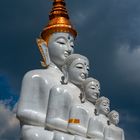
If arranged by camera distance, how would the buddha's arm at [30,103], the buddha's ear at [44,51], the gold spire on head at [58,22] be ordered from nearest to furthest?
the buddha's arm at [30,103] → the buddha's ear at [44,51] → the gold spire on head at [58,22]

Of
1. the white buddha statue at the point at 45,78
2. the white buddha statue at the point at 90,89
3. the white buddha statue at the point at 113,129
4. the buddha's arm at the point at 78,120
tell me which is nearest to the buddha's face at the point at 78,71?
the white buddha statue at the point at 90,89

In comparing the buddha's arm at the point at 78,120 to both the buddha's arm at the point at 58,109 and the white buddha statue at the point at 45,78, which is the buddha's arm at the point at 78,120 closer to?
the buddha's arm at the point at 58,109

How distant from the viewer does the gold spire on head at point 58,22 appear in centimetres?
950

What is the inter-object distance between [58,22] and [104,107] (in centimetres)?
207

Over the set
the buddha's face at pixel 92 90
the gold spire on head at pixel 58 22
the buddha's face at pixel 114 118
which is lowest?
the buddha's face at pixel 114 118

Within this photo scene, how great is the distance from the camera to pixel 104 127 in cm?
902

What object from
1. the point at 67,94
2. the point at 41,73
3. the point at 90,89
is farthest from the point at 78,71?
the point at 41,73

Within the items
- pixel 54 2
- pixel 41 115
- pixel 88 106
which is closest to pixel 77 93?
pixel 88 106

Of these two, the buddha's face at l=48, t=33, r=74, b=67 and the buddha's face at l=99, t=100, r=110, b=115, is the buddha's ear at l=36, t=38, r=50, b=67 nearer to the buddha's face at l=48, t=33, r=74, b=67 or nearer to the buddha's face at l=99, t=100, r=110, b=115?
the buddha's face at l=48, t=33, r=74, b=67

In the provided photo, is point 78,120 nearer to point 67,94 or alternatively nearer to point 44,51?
point 67,94

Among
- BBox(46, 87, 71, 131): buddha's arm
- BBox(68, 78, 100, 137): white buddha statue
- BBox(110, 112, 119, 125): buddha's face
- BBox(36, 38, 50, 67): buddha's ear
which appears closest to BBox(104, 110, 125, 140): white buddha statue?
BBox(110, 112, 119, 125): buddha's face

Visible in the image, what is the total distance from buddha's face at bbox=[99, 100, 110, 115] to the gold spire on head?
1612 mm

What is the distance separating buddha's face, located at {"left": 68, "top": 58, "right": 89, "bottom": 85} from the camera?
895 centimetres

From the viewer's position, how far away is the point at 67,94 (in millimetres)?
8609
